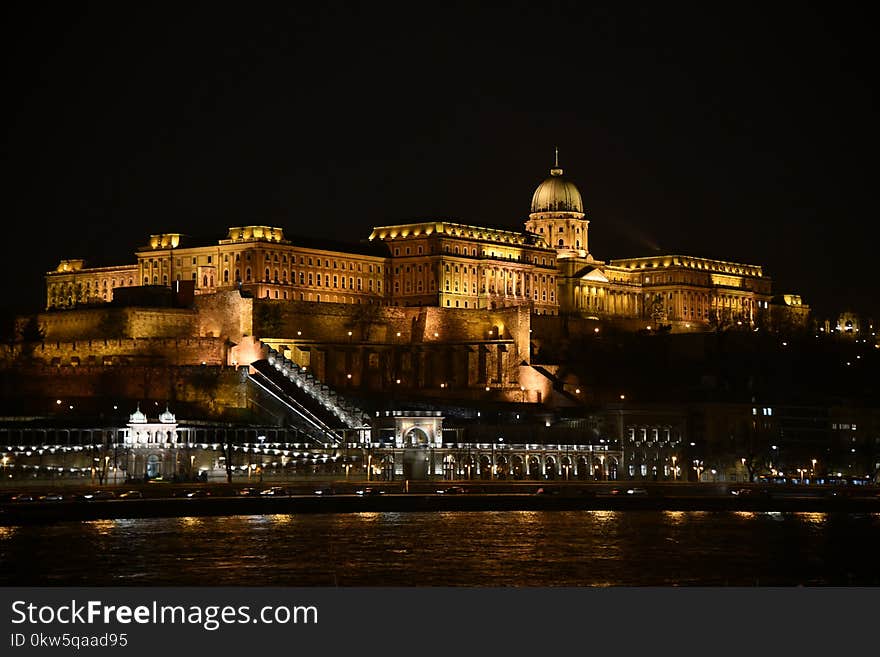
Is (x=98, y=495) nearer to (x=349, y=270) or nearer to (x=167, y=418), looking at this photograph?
(x=167, y=418)

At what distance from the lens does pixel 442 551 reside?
281 feet

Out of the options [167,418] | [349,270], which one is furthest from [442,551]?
[349,270]

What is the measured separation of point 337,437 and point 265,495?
20.4 meters

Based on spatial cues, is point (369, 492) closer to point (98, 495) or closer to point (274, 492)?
point (274, 492)

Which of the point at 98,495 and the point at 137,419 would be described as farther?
the point at 137,419

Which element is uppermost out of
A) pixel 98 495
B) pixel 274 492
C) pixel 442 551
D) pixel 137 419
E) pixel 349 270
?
pixel 349 270

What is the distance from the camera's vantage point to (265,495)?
348 ft

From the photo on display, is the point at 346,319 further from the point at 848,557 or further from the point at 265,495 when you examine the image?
the point at 848,557

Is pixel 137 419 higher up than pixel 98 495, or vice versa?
pixel 137 419

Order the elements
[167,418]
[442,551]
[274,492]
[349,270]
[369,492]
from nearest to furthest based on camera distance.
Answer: [442,551], [274,492], [369,492], [167,418], [349,270]

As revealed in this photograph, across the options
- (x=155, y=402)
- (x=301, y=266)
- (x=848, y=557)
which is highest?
(x=301, y=266)

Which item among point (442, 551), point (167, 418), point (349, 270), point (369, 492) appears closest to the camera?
point (442, 551)

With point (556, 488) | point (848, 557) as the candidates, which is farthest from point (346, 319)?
point (848, 557)

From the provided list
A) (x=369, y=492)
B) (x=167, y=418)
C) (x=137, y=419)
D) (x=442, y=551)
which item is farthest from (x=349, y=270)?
(x=442, y=551)
